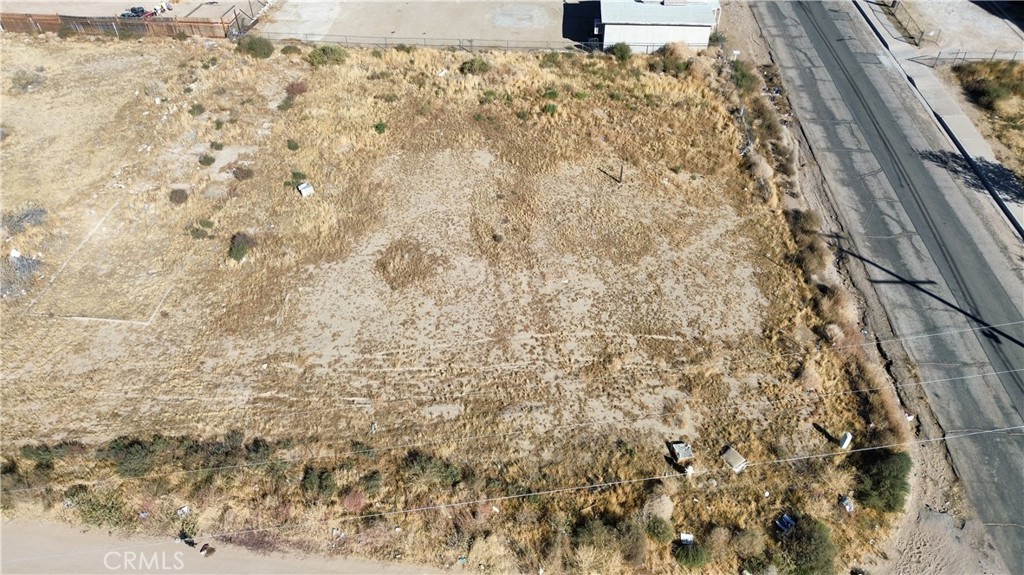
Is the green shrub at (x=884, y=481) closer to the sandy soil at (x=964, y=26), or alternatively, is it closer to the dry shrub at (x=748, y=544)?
the dry shrub at (x=748, y=544)

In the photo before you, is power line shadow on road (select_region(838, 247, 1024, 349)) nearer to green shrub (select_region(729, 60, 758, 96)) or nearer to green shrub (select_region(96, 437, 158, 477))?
green shrub (select_region(729, 60, 758, 96))

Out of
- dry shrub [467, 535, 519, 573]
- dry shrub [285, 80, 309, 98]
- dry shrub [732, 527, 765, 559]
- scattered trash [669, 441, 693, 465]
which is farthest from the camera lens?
dry shrub [285, 80, 309, 98]

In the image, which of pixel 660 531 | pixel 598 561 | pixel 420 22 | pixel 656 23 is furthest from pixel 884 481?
pixel 420 22

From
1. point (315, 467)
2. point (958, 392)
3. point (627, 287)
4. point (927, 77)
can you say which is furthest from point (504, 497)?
point (927, 77)

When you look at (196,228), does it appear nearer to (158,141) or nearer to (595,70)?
(158,141)

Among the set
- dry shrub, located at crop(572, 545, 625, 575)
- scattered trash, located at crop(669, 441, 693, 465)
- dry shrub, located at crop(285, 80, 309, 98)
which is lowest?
dry shrub, located at crop(572, 545, 625, 575)

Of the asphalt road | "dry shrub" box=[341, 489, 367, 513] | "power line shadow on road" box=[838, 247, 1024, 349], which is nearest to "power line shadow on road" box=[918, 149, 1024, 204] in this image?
the asphalt road
